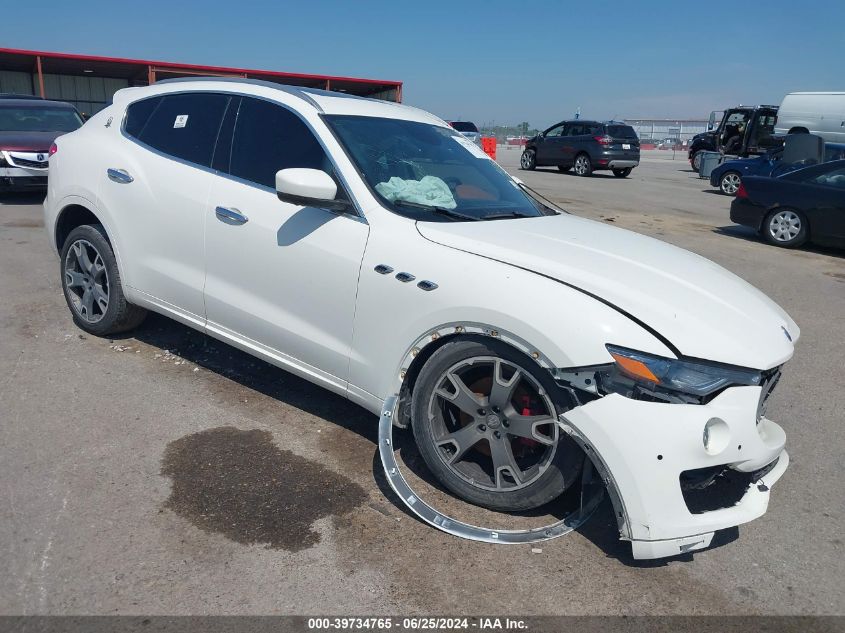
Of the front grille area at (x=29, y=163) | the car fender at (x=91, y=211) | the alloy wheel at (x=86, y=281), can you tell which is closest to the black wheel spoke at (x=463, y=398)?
the car fender at (x=91, y=211)

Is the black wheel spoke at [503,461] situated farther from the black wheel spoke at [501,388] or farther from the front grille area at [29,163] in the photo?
the front grille area at [29,163]

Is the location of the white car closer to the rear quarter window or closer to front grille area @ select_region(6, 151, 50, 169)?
the rear quarter window

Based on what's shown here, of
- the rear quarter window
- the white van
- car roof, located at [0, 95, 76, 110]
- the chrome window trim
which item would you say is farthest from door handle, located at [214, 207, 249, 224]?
the white van

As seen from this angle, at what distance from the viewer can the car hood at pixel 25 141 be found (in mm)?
10656

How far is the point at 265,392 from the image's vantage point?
4.41 metres

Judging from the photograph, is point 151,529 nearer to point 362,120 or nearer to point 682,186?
point 362,120

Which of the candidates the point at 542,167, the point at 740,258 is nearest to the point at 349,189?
the point at 740,258

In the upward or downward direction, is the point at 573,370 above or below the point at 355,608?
above

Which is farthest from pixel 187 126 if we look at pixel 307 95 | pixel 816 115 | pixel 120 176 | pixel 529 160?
pixel 816 115

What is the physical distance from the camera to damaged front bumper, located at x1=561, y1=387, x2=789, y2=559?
2633 millimetres

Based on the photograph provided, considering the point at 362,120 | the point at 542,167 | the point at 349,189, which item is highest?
the point at 362,120

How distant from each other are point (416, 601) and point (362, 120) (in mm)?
2563

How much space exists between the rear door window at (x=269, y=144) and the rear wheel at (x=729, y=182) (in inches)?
638

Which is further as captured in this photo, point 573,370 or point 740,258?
point 740,258
